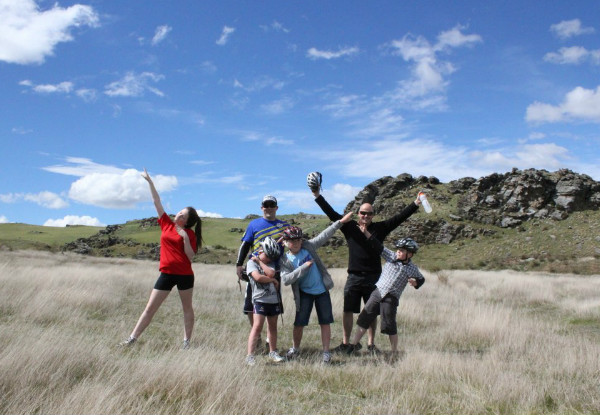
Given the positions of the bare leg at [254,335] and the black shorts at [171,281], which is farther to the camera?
the black shorts at [171,281]

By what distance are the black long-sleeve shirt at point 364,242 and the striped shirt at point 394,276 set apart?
0.73ft

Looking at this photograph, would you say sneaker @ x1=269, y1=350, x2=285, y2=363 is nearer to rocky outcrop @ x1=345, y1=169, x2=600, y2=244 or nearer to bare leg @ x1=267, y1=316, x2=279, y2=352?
bare leg @ x1=267, y1=316, x2=279, y2=352

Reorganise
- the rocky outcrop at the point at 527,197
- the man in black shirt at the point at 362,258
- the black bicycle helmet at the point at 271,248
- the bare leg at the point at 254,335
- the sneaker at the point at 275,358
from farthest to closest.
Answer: the rocky outcrop at the point at 527,197
the man in black shirt at the point at 362,258
the black bicycle helmet at the point at 271,248
the sneaker at the point at 275,358
the bare leg at the point at 254,335

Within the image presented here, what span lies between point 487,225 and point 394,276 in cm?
5699

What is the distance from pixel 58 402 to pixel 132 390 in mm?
540

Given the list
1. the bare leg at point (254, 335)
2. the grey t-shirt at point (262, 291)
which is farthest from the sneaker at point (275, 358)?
the grey t-shirt at point (262, 291)

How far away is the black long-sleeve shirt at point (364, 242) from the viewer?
6359 mm

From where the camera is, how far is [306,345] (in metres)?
6.95

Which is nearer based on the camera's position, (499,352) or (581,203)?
(499,352)

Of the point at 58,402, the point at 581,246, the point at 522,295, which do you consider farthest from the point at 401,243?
the point at 581,246

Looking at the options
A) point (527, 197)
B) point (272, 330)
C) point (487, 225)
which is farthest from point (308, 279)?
point (527, 197)

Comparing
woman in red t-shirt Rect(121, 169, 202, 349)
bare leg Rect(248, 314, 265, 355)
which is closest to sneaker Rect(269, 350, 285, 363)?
bare leg Rect(248, 314, 265, 355)

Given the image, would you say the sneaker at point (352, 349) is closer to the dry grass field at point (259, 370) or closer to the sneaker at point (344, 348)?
the sneaker at point (344, 348)

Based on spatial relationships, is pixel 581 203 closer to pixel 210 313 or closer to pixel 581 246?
pixel 581 246
